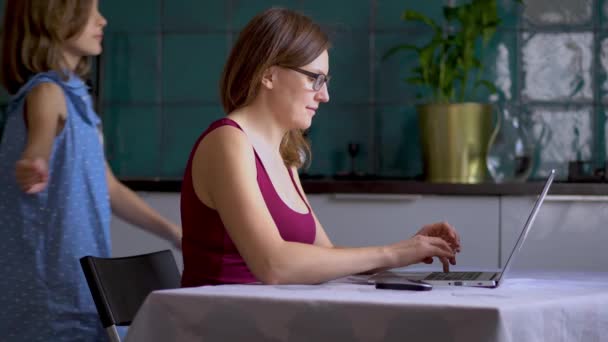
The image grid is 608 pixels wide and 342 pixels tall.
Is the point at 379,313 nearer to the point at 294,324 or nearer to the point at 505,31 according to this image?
the point at 294,324

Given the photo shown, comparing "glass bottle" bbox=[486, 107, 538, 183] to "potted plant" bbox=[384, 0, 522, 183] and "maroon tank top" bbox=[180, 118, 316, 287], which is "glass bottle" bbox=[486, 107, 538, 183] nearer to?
"potted plant" bbox=[384, 0, 522, 183]

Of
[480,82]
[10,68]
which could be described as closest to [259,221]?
[10,68]

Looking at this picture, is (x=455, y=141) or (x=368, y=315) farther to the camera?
(x=455, y=141)

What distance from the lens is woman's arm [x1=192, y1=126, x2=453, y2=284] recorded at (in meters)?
1.76

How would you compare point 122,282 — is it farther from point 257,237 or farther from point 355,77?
point 355,77

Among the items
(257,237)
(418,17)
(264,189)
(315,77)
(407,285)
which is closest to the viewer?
(407,285)

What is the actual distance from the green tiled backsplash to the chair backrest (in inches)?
83.1

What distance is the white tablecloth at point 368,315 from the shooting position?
1.39 meters

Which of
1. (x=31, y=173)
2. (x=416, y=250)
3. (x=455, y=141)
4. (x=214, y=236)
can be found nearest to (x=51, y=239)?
(x=31, y=173)

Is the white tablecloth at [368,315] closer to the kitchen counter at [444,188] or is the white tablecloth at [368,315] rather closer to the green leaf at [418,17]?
the kitchen counter at [444,188]

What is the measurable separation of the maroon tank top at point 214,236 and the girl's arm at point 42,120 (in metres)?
0.36

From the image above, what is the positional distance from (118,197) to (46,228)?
1.23 feet

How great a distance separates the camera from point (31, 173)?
6.89 feet

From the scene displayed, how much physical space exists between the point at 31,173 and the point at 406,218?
183 cm
